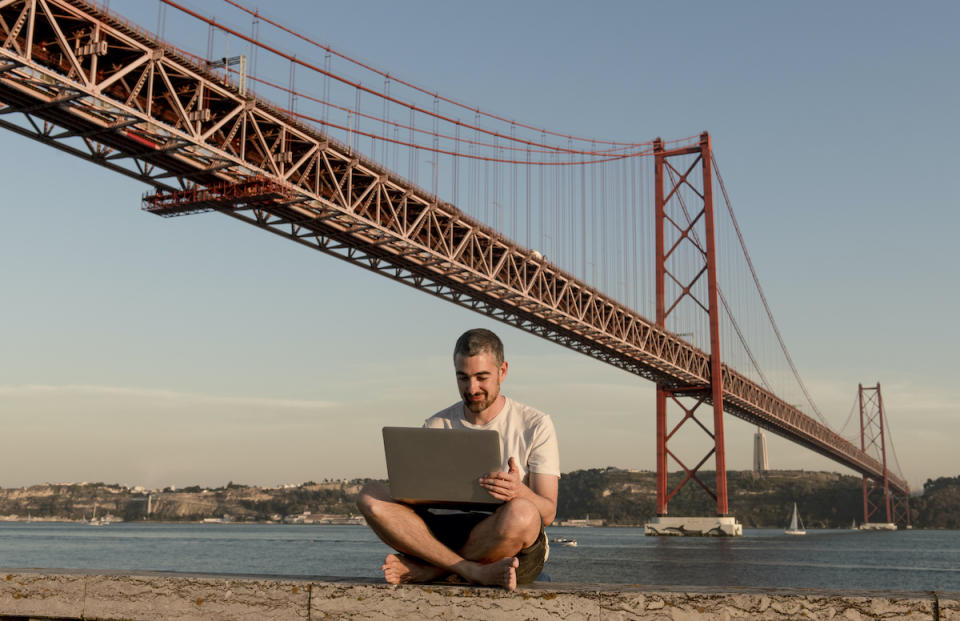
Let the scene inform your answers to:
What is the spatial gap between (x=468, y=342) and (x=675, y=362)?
43.3 meters

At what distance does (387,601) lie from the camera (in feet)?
11.3

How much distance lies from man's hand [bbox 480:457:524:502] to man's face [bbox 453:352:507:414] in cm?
52

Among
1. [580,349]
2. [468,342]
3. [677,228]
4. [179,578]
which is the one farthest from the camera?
[677,228]

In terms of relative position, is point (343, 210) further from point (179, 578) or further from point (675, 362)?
point (675, 362)

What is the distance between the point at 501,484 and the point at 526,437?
55 cm

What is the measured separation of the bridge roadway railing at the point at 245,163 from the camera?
58.5 feet

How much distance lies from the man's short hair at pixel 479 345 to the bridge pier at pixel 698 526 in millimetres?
46064

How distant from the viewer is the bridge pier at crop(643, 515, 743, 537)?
47875mm

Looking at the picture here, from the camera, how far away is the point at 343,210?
989 inches

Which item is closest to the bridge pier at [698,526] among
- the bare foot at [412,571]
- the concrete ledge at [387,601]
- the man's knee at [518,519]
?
the bare foot at [412,571]

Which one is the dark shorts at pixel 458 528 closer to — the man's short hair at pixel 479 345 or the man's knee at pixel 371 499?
the man's knee at pixel 371 499

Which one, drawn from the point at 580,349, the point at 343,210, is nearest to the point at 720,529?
the point at 580,349

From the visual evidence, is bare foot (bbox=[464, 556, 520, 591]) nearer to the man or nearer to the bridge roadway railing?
the man

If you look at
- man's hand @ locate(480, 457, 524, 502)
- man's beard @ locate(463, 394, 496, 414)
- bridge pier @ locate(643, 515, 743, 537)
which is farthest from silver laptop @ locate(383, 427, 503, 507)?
bridge pier @ locate(643, 515, 743, 537)
